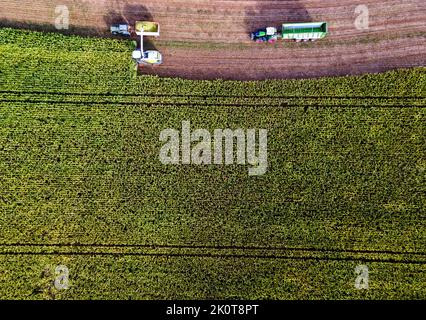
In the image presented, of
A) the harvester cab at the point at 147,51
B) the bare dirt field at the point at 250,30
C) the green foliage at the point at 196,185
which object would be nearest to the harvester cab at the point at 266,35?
the bare dirt field at the point at 250,30

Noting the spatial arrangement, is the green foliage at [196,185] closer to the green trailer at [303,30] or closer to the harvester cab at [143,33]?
the harvester cab at [143,33]

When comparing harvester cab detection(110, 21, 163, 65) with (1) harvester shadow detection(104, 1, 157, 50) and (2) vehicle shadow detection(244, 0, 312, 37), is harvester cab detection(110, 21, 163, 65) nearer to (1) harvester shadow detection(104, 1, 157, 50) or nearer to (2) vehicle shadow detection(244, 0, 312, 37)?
(1) harvester shadow detection(104, 1, 157, 50)

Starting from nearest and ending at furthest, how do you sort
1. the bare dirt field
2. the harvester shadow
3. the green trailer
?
the green trailer < the bare dirt field < the harvester shadow

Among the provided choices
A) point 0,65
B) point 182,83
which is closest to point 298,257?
point 182,83

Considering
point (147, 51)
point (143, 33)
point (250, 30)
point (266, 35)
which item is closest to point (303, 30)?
point (266, 35)

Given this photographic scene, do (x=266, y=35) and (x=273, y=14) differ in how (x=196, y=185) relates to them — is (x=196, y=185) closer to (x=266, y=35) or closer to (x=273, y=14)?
(x=266, y=35)

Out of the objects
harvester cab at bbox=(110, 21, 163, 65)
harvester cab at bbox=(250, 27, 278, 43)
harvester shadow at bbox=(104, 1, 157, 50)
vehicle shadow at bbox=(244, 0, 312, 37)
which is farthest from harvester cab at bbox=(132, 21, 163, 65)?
harvester cab at bbox=(250, 27, 278, 43)

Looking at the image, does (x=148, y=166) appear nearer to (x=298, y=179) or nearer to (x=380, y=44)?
(x=298, y=179)
